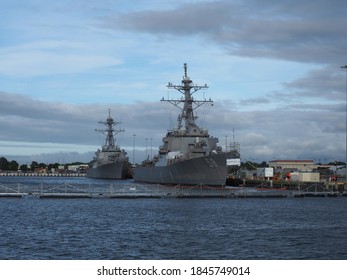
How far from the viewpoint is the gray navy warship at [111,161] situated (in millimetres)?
174875

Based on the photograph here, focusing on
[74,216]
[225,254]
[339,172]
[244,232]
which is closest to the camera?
[225,254]

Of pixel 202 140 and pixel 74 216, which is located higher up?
pixel 202 140

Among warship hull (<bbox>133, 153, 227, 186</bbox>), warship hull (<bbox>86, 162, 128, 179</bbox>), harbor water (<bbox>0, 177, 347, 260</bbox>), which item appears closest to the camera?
harbor water (<bbox>0, 177, 347, 260</bbox>)

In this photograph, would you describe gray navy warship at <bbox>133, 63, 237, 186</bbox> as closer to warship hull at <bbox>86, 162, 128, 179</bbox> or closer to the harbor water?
the harbor water

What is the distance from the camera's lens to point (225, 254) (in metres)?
30.6

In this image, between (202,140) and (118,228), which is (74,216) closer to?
(118,228)

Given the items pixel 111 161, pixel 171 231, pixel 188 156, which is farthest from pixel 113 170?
pixel 171 231

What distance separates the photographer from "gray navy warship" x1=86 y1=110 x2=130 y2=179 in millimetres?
174875

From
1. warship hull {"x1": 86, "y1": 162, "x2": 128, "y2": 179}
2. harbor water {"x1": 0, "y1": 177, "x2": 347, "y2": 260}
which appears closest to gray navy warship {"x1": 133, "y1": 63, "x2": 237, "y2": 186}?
harbor water {"x1": 0, "y1": 177, "x2": 347, "y2": 260}

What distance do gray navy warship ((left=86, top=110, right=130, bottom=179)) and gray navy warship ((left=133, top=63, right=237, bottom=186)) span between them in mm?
54250

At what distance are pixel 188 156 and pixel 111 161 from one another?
86.3m

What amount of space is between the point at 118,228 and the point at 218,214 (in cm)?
1317
